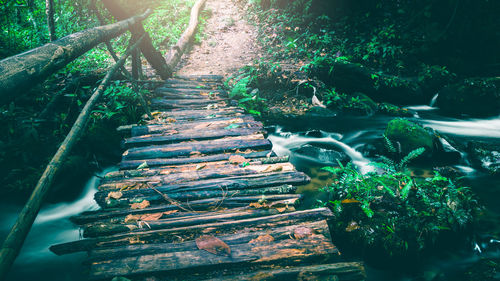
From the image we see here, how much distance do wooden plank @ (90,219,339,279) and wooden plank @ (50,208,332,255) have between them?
7.0 inches

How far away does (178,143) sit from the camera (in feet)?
11.6

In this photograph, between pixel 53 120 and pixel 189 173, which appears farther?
pixel 53 120

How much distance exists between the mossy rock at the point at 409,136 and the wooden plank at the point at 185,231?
334cm

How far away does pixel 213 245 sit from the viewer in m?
1.86

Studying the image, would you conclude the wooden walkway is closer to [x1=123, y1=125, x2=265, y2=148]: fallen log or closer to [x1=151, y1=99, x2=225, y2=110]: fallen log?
[x1=123, y1=125, x2=265, y2=148]: fallen log

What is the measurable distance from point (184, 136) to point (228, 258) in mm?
2322

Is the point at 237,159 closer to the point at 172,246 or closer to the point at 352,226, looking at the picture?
the point at 172,246

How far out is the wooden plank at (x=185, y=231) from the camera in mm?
1864

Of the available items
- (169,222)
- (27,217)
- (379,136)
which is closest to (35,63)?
(27,217)

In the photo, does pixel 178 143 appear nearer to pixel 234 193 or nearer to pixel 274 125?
pixel 234 193

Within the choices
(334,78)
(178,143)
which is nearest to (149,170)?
(178,143)

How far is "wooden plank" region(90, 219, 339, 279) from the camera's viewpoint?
1.68 metres

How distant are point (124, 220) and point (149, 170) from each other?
826mm

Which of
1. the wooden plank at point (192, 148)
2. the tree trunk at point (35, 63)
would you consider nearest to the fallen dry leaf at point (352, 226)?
the wooden plank at point (192, 148)
